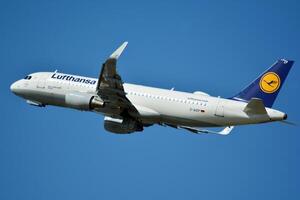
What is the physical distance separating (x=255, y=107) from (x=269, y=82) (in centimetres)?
325

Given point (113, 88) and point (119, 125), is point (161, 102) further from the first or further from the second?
point (113, 88)

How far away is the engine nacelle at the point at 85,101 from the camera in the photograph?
48.2 meters

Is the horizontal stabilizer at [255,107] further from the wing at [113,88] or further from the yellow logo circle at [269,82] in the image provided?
the wing at [113,88]

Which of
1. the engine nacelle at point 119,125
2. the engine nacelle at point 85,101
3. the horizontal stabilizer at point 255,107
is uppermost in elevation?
the engine nacelle at point 85,101

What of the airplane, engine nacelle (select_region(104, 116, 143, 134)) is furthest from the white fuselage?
engine nacelle (select_region(104, 116, 143, 134))

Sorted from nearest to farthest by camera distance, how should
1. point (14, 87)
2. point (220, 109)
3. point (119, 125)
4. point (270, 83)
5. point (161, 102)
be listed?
1. point (270, 83)
2. point (220, 109)
3. point (161, 102)
4. point (119, 125)
5. point (14, 87)

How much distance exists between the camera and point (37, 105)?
2133 inches

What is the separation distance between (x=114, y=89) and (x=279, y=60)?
12751 millimetres

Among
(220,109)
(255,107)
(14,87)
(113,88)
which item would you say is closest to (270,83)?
(255,107)

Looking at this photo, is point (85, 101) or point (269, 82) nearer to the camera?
point (269, 82)

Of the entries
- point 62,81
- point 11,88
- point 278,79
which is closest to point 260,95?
point 278,79

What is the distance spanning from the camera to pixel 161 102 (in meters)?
49.1

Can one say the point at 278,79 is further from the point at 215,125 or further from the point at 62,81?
the point at 62,81

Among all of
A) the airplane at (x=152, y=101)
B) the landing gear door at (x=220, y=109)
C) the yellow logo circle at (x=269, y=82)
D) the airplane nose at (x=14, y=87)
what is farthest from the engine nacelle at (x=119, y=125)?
the yellow logo circle at (x=269, y=82)
